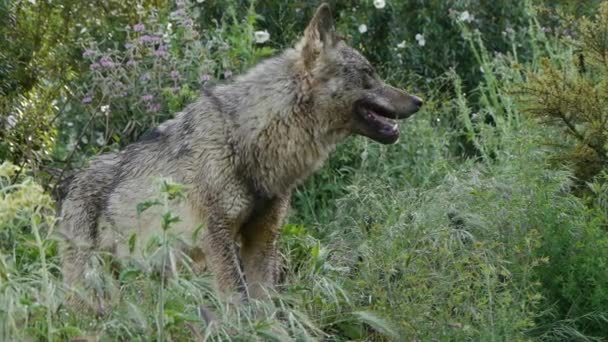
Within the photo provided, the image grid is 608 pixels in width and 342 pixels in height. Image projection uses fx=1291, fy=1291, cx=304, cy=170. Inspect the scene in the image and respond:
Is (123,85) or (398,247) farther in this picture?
(123,85)

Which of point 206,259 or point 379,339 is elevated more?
point 206,259

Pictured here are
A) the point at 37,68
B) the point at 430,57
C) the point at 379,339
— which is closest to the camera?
the point at 379,339

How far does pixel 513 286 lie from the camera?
255 inches

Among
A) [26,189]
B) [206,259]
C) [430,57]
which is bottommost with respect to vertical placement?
[430,57]

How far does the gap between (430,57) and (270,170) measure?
4740 mm

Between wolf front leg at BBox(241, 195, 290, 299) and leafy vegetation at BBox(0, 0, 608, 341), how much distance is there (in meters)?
0.16

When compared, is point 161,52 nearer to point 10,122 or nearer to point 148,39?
point 148,39

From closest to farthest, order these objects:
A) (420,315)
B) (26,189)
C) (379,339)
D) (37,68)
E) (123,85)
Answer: (26,189) < (420,315) < (379,339) < (37,68) < (123,85)

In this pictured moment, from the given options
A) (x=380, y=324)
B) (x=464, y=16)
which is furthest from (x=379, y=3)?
(x=380, y=324)

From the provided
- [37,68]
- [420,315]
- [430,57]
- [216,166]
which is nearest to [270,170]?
[216,166]

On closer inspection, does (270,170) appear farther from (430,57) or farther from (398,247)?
(430,57)

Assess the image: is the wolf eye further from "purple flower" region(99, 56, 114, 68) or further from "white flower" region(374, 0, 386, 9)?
"white flower" region(374, 0, 386, 9)

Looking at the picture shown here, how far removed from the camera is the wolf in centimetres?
695

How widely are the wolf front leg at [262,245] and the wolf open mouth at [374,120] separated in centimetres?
61
